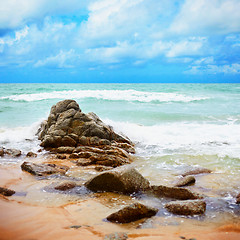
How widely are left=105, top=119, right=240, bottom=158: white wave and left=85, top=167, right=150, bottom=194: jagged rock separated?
426 centimetres

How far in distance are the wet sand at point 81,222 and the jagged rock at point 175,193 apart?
22.7 inches

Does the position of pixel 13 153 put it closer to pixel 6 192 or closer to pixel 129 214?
pixel 6 192

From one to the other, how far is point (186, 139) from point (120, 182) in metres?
7.14

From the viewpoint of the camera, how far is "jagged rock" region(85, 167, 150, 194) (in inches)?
202

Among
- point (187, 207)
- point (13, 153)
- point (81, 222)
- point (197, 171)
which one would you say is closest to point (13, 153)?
point (13, 153)

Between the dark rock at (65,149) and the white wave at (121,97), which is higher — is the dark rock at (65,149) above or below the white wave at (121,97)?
below

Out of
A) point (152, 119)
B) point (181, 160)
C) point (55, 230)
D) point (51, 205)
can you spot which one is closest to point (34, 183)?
point (51, 205)

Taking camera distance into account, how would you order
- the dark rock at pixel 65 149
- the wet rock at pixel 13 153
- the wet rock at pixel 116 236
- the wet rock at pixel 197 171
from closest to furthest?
the wet rock at pixel 116 236
the wet rock at pixel 197 171
the wet rock at pixel 13 153
the dark rock at pixel 65 149

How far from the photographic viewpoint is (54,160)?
8.27m

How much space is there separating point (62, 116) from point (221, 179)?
6.57 meters

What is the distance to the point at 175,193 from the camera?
4852 millimetres

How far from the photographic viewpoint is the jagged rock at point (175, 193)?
479 cm

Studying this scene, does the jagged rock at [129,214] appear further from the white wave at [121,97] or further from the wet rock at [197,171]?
the white wave at [121,97]

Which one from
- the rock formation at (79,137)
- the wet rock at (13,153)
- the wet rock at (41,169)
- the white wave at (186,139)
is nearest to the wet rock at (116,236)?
the wet rock at (41,169)
